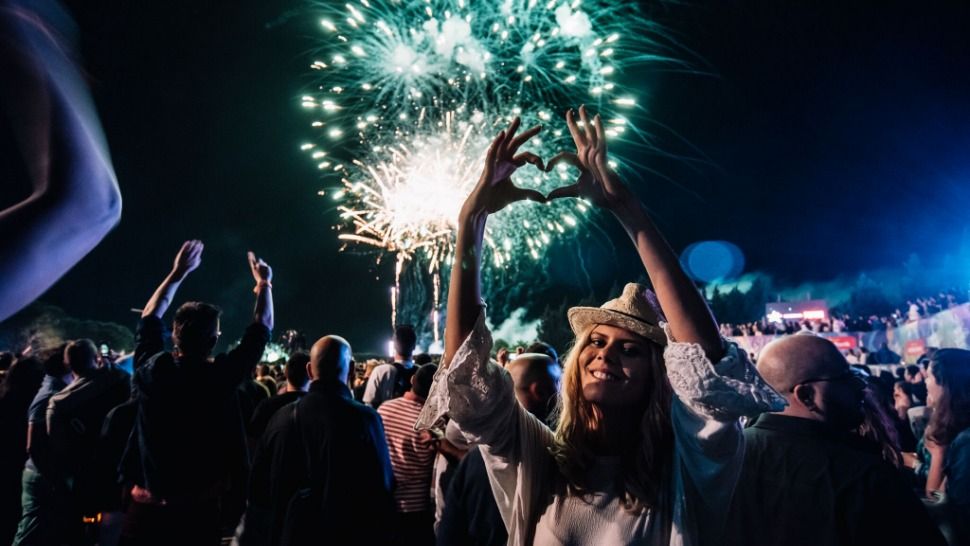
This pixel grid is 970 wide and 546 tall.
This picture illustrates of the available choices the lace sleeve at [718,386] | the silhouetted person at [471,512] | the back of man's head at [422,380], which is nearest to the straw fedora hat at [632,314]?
the lace sleeve at [718,386]

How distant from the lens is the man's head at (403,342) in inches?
300

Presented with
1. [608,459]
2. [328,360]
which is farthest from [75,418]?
[608,459]

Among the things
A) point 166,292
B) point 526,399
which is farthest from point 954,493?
point 166,292

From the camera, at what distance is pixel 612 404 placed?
2.07 meters

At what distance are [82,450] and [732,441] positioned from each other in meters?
6.46

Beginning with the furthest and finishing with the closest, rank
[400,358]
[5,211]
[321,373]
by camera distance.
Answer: [400,358] < [321,373] < [5,211]

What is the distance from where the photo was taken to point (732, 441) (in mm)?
1705

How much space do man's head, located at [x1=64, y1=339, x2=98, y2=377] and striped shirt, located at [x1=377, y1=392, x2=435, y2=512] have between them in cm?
338

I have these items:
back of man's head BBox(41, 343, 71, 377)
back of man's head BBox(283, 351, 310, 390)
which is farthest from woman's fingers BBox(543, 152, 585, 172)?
back of man's head BBox(41, 343, 71, 377)

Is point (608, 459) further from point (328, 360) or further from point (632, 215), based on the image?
point (328, 360)

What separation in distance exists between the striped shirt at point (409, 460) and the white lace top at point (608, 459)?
3.02 m

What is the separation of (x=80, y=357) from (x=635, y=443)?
6.05m

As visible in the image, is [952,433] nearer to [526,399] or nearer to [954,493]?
[954,493]

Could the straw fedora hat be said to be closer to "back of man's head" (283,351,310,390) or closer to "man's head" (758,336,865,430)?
"man's head" (758,336,865,430)
